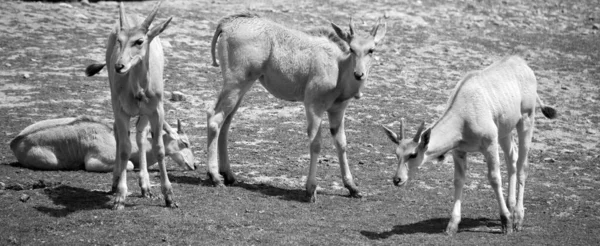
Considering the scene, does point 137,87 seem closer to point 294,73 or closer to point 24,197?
point 24,197

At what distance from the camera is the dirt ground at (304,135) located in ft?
34.0

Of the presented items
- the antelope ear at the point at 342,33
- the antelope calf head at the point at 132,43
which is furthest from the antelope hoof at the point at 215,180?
the antelope ear at the point at 342,33

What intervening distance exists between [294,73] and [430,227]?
287cm

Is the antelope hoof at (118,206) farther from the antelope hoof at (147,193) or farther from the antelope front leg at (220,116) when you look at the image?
the antelope front leg at (220,116)

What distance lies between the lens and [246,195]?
11.8m

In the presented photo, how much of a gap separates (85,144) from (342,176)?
11.9ft

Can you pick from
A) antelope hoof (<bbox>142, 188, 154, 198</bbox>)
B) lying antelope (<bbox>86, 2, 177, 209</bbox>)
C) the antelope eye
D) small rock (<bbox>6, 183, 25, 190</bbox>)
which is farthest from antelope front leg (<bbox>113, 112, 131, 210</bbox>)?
the antelope eye

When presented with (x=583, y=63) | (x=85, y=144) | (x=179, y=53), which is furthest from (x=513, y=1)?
(x=85, y=144)

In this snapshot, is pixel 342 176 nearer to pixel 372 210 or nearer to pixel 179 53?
pixel 372 210

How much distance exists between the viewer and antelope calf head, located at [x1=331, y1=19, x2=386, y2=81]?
1146 cm

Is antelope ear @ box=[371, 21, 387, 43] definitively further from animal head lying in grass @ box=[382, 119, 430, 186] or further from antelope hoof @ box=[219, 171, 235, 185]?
antelope hoof @ box=[219, 171, 235, 185]

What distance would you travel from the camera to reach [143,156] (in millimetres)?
11492

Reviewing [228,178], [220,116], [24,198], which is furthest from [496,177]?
[24,198]

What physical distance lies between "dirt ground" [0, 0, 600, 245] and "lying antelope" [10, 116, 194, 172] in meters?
0.21
